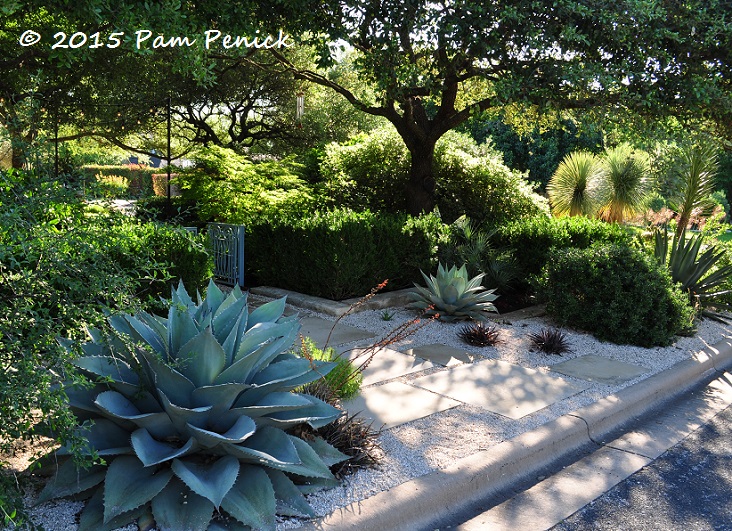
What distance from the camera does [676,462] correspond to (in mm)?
4980

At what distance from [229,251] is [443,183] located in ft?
17.4

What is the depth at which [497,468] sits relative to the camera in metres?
4.47

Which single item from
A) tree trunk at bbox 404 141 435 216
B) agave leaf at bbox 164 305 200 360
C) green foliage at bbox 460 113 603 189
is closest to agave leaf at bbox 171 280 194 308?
agave leaf at bbox 164 305 200 360

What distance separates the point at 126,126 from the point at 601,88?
523 inches

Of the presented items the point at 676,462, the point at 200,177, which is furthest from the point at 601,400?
the point at 200,177

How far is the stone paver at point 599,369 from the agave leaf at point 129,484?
4.43 metres

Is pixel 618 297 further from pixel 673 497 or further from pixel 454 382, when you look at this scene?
pixel 673 497

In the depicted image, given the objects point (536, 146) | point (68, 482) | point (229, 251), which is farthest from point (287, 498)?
point (536, 146)

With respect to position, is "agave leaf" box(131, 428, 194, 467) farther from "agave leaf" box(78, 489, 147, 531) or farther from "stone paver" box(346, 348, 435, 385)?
"stone paver" box(346, 348, 435, 385)

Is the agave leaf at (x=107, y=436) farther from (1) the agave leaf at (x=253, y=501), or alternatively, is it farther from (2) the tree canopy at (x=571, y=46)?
(2) the tree canopy at (x=571, y=46)

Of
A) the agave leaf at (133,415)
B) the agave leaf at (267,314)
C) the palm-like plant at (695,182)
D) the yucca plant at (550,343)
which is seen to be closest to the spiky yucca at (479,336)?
the yucca plant at (550,343)

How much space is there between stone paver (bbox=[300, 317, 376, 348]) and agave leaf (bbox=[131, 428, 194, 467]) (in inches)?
141

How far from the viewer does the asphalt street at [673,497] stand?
402cm

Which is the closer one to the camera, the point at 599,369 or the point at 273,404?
the point at 273,404
